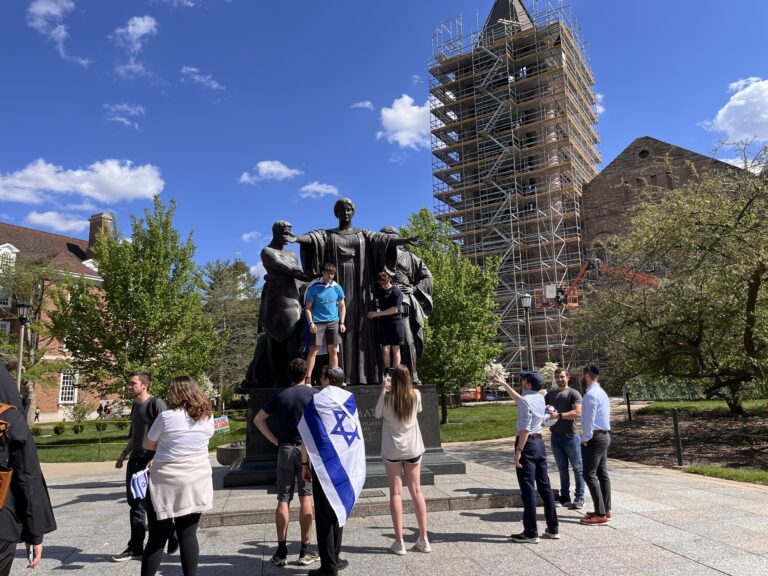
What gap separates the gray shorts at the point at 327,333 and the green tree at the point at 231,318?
3103cm

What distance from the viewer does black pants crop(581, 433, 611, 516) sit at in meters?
5.53

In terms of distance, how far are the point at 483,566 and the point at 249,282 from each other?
157 feet

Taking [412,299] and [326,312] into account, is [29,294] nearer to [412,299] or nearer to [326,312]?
[412,299]

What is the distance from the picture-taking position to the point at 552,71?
42094mm

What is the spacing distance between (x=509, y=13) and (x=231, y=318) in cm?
3680

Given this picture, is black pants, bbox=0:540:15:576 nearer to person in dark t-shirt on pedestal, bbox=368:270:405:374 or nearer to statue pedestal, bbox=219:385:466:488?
statue pedestal, bbox=219:385:466:488

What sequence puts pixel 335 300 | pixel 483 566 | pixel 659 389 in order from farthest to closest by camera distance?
pixel 659 389, pixel 335 300, pixel 483 566

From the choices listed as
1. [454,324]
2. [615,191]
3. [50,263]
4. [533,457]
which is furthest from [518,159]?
[533,457]

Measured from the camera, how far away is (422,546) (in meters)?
4.63

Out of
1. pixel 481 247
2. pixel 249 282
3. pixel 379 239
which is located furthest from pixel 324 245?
pixel 249 282

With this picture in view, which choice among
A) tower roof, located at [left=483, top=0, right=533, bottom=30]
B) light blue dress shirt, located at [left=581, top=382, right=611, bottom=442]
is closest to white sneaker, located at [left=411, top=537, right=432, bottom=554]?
light blue dress shirt, located at [left=581, top=382, right=611, bottom=442]

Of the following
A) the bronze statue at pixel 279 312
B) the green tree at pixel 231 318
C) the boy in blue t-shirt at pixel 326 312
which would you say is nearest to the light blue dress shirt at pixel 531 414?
the boy in blue t-shirt at pixel 326 312

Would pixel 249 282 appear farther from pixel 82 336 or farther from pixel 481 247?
pixel 82 336

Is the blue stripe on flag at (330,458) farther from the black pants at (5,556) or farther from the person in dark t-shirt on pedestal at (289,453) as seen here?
the black pants at (5,556)
